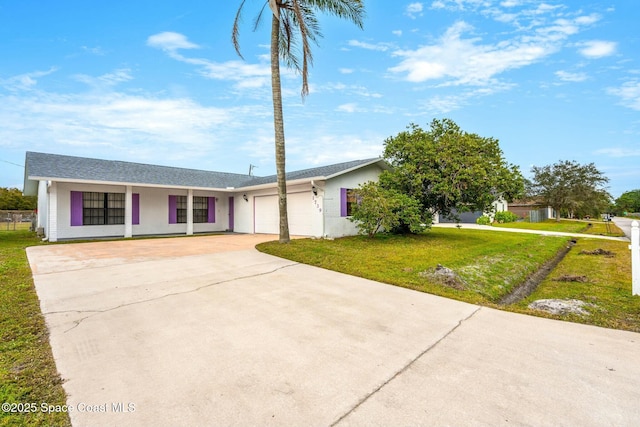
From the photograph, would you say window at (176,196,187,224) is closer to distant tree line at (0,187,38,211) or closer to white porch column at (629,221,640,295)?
white porch column at (629,221,640,295)

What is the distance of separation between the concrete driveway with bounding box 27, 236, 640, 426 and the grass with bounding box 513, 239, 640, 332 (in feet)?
2.08

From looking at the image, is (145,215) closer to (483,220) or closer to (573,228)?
(483,220)

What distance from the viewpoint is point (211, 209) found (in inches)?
715

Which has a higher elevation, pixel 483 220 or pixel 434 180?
pixel 434 180

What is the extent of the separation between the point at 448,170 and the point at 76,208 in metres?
16.6

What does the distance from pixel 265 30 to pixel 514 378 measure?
1327 cm

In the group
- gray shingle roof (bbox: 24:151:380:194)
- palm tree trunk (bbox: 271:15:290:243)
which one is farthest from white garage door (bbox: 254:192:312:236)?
palm tree trunk (bbox: 271:15:290:243)

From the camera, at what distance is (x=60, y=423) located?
196 centimetres

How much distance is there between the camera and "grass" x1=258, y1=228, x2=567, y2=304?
6188 millimetres

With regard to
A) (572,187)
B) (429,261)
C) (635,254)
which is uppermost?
(572,187)

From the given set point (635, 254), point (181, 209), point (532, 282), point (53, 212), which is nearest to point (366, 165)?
point (532, 282)

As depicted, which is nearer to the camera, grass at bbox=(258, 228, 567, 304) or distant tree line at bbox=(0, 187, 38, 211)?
grass at bbox=(258, 228, 567, 304)

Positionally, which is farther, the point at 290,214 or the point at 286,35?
the point at 290,214

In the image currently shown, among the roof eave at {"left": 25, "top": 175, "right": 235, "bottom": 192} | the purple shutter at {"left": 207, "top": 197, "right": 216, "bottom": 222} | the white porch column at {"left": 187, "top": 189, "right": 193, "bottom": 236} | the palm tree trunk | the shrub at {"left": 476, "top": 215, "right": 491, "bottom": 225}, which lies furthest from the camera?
the shrub at {"left": 476, "top": 215, "right": 491, "bottom": 225}
